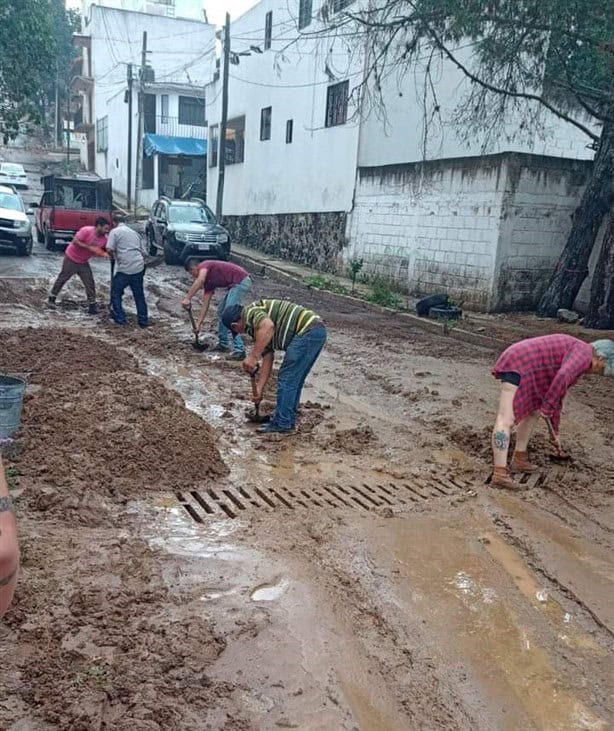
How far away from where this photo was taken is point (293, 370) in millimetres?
5930

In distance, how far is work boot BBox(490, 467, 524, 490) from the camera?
4.96 metres

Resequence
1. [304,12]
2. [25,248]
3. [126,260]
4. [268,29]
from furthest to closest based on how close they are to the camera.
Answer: [268,29] → [304,12] → [25,248] → [126,260]

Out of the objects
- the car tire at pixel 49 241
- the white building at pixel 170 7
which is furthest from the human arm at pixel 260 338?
the white building at pixel 170 7

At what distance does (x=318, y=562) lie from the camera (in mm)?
3816

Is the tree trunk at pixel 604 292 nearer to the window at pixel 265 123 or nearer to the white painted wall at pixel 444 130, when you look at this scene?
the white painted wall at pixel 444 130

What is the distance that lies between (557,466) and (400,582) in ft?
7.91

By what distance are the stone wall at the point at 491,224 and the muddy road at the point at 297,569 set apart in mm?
6105

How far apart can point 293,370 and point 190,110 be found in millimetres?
36248

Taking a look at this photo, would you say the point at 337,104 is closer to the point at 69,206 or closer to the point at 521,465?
the point at 69,206

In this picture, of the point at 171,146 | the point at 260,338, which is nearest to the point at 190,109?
the point at 171,146

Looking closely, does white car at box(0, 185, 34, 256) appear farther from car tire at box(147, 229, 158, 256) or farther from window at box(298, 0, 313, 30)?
window at box(298, 0, 313, 30)

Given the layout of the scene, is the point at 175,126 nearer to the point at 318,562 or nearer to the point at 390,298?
the point at 390,298

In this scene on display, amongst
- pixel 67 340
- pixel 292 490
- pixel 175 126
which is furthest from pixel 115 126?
pixel 292 490

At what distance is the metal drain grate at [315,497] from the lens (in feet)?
14.8
